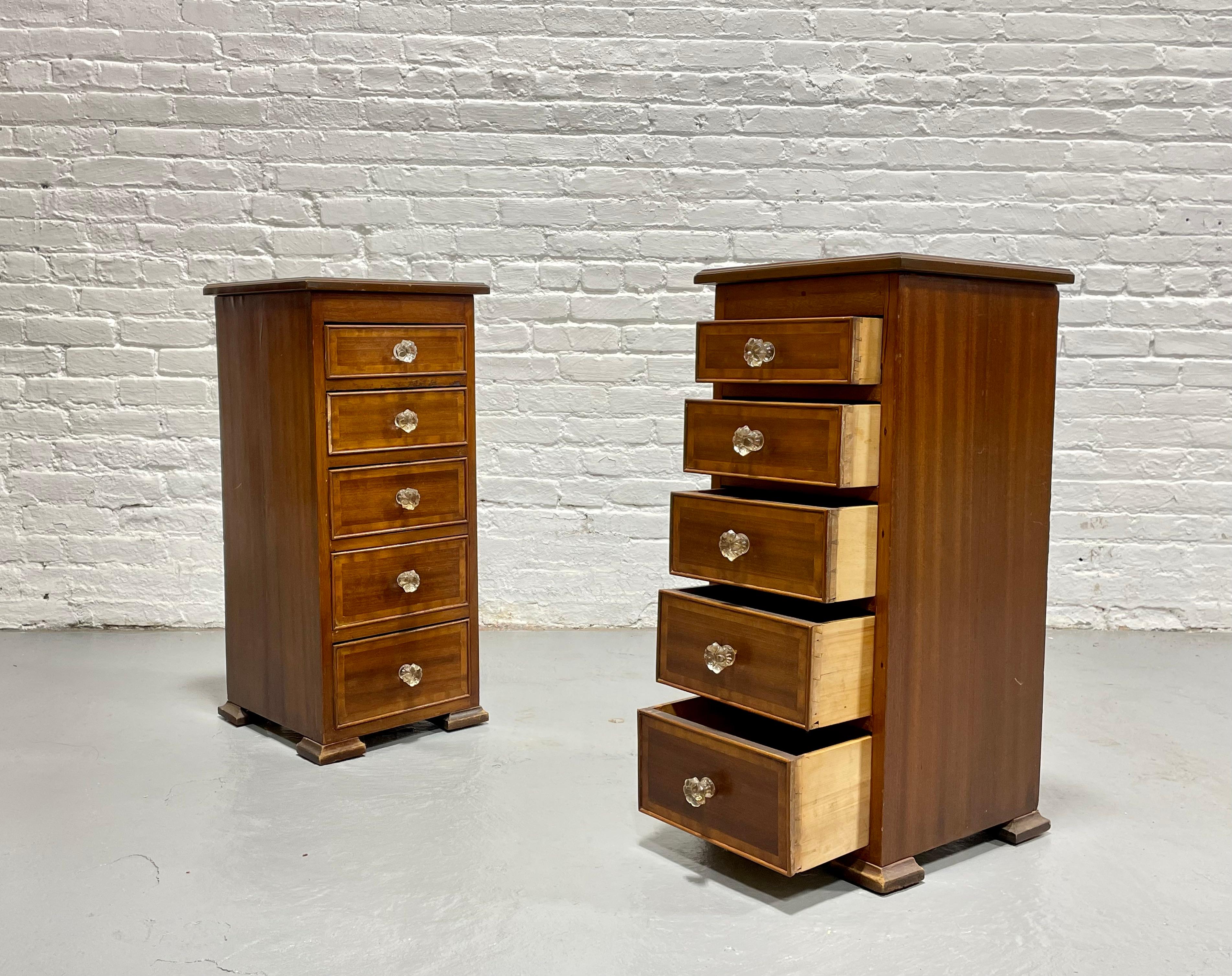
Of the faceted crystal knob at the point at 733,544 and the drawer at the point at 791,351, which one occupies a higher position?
the drawer at the point at 791,351

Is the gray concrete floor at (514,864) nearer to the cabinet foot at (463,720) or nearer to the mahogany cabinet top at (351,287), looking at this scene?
the cabinet foot at (463,720)

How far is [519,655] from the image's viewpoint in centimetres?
330

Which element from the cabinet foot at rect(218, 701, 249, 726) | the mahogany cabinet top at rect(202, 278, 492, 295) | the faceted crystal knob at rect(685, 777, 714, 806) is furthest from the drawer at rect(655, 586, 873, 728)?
the cabinet foot at rect(218, 701, 249, 726)

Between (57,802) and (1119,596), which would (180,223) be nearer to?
(57,802)

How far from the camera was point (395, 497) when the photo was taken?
2531 mm

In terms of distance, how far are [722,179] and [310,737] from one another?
1.99 meters

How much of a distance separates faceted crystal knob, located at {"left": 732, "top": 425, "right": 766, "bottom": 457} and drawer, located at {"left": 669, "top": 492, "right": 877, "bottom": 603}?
8 cm

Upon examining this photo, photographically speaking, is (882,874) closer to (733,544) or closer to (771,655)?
(771,655)

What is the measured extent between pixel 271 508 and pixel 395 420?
34 cm

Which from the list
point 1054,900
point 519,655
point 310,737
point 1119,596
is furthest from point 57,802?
point 1119,596

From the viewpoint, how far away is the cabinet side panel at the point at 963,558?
1.78 m

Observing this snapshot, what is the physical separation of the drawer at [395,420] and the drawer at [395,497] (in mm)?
48

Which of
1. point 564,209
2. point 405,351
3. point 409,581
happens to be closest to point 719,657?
point 409,581

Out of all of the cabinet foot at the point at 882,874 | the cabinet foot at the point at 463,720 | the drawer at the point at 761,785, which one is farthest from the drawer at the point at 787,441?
the cabinet foot at the point at 463,720
